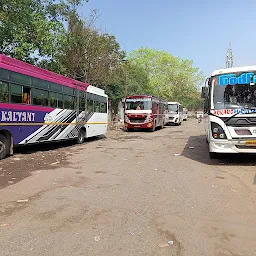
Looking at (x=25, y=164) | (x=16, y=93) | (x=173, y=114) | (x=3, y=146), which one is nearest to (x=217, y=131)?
(x=25, y=164)

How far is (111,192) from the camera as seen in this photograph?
20.0 feet

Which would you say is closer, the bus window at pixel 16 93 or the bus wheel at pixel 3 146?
the bus wheel at pixel 3 146

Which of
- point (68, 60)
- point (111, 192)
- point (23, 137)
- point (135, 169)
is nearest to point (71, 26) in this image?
point (68, 60)

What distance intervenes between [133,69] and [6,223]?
150 ft

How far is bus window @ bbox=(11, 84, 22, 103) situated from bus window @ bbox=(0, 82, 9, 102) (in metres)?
0.25

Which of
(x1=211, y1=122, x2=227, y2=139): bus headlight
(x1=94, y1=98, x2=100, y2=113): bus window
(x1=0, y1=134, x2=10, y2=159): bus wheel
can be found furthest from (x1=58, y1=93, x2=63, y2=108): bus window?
(x1=211, y1=122, x2=227, y2=139): bus headlight

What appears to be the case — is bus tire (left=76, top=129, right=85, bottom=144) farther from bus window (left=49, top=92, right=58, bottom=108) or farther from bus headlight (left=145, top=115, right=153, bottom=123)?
bus headlight (left=145, top=115, right=153, bottom=123)

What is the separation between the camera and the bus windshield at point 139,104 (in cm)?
2345

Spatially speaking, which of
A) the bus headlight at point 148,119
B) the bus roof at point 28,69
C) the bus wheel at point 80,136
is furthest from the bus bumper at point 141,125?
the bus roof at point 28,69

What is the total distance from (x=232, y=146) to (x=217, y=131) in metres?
0.60

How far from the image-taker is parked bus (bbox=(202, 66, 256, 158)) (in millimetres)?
8484

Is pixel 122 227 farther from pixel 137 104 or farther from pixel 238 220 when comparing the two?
pixel 137 104

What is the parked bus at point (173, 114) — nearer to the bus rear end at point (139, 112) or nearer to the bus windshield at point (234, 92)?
the bus rear end at point (139, 112)

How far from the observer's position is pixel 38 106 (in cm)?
1139
